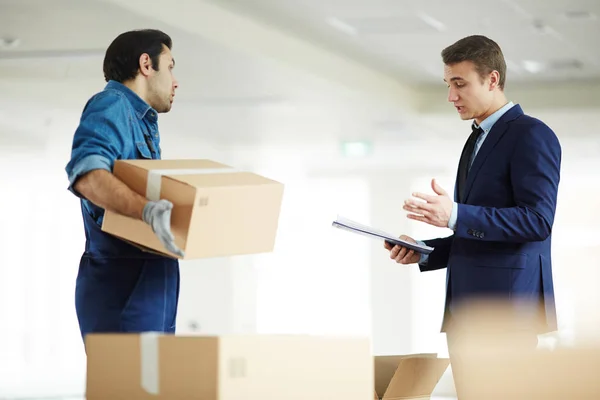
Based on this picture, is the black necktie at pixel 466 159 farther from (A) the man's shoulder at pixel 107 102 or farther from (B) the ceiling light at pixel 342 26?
(B) the ceiling light at pixel 342 26

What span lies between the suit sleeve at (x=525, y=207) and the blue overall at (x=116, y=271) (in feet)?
2.20

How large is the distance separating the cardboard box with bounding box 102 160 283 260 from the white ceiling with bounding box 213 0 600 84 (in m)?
3.38

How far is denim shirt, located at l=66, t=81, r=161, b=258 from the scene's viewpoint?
1876 mm

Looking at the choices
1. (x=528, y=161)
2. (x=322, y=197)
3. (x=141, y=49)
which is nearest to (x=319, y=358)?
(x=528, y=161)

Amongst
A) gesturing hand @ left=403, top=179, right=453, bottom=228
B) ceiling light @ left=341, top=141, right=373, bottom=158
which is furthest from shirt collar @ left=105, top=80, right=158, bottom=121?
ceiling light @ left=341, top=141, right=373, bottom=158

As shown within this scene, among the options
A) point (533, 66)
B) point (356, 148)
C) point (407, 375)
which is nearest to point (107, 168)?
point (407, 375)

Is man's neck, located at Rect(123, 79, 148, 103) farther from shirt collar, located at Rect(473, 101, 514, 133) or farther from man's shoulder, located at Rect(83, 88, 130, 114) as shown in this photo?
shirt collar, located at Rect(473, 101, 514, 133)

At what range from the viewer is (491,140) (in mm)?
2096

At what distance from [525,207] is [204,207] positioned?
0.76 m

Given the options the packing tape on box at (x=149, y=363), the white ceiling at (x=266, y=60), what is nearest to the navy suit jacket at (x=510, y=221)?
the packing tape on box at (x=149, y=363)

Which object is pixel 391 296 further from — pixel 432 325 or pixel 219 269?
pixel 219 269

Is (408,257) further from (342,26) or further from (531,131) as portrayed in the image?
(342,26)

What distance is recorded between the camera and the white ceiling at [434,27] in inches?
206

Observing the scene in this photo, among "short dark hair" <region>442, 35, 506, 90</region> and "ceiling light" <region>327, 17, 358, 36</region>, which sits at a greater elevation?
"ceiling light" <region>327, 17, 358, 36</region>
